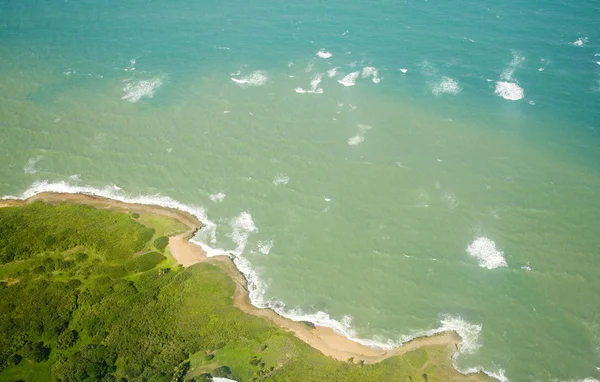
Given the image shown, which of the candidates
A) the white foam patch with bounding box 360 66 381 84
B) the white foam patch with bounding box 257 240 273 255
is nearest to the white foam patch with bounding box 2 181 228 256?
the white foam patch with bounding box 257 240 273 255

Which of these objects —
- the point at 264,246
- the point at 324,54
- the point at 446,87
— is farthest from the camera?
the point at 324,54

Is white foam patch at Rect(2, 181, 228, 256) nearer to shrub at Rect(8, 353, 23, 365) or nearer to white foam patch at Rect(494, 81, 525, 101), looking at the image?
shrub at Rect(8, 353, 23, 365)

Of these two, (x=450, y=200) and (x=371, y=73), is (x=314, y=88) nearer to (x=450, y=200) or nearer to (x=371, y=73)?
(x=371, y=73)

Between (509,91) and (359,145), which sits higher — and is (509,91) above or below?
above

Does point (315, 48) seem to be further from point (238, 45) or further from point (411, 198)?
point (411, 198)

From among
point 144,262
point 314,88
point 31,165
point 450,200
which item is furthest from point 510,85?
point 31,165

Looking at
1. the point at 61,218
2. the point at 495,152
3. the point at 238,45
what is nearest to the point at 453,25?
the point at 495,152
